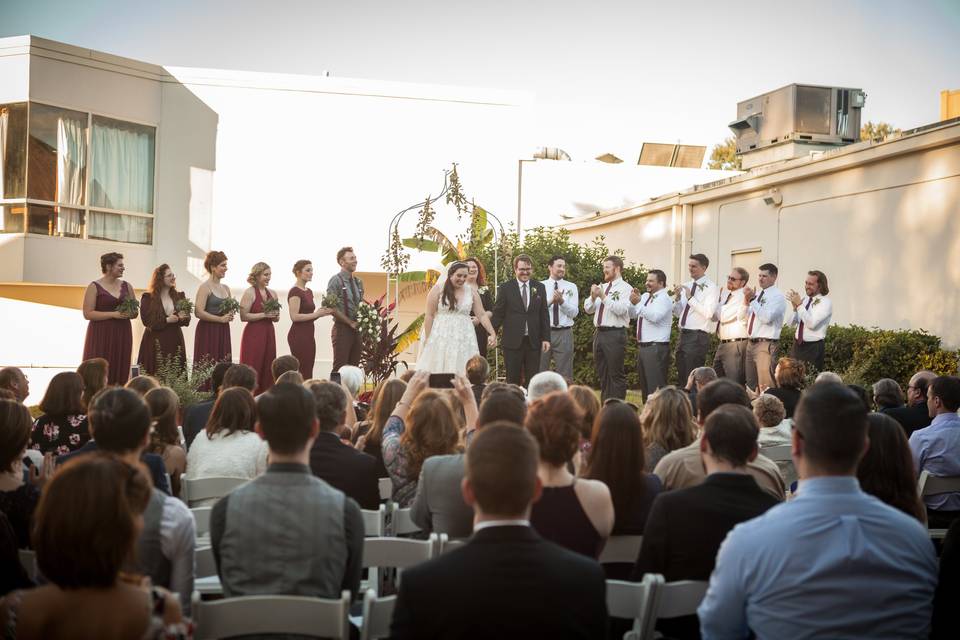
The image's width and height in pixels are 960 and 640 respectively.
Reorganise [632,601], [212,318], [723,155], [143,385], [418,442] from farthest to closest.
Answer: [723,155]
[212,318]
[143,385]
[418,442]
[632,601]

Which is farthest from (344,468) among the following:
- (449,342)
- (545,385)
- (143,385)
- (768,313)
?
(768,313)

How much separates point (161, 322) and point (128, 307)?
44 cm

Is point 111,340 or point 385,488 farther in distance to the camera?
point 111,340

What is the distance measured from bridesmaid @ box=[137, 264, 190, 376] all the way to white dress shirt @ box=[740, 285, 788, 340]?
7299mm

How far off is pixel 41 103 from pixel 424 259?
8663 mm

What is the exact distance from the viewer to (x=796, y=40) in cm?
3212

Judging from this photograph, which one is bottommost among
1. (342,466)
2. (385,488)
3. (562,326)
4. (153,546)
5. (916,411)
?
(385,488)

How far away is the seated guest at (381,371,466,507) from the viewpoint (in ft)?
16.6

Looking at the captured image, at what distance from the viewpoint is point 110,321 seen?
11883 millimetres

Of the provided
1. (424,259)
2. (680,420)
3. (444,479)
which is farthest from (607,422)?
(424,259)

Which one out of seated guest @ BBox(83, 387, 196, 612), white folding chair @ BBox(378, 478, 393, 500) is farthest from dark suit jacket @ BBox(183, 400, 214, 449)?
seated guest @ BBox(83, 387, 196, 612)

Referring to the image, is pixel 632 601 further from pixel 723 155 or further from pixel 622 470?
pixel 723 155

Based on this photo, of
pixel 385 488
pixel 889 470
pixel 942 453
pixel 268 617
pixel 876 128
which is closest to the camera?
pixel 268 617

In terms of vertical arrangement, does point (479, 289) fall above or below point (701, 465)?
above
